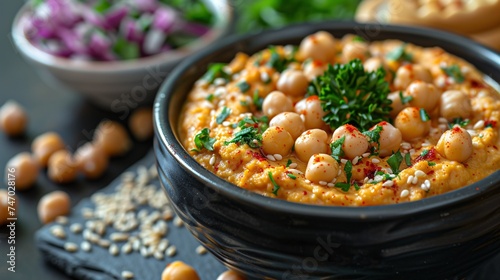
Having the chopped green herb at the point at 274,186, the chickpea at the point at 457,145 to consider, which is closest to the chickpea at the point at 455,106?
the chickpea at the point at 457,145

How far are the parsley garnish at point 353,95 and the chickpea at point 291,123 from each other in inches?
4.2

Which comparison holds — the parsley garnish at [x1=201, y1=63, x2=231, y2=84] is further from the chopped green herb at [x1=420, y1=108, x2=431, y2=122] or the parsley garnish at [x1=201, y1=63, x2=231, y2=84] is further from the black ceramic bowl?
the chopped green herb at [x1=420, y1=108, x2=431, y2=122]

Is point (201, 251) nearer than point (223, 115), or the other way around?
point (223, 115)

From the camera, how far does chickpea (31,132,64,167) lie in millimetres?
3617

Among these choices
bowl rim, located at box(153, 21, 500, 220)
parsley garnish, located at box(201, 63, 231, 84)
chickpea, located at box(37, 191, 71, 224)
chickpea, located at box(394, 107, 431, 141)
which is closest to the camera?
bowl rim, located at box(153, 21, 500, 220)

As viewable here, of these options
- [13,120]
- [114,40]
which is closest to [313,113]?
[114,40]

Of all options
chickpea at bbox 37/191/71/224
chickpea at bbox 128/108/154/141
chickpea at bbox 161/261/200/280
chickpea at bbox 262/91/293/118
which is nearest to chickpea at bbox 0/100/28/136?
chickpea at bbox 128/108/154/141

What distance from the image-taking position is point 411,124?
2.35 metres

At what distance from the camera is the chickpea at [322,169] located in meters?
2.15

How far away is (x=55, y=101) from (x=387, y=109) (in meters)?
2.50

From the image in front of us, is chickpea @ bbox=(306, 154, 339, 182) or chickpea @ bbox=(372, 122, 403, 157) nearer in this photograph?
chickpea @ bbox=(306, 154, 339, 182)

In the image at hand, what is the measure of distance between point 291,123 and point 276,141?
0.12 m

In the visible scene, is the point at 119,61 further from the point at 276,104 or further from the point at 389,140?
the point at 389,140

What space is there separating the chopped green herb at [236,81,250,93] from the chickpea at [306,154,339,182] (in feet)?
1.96
